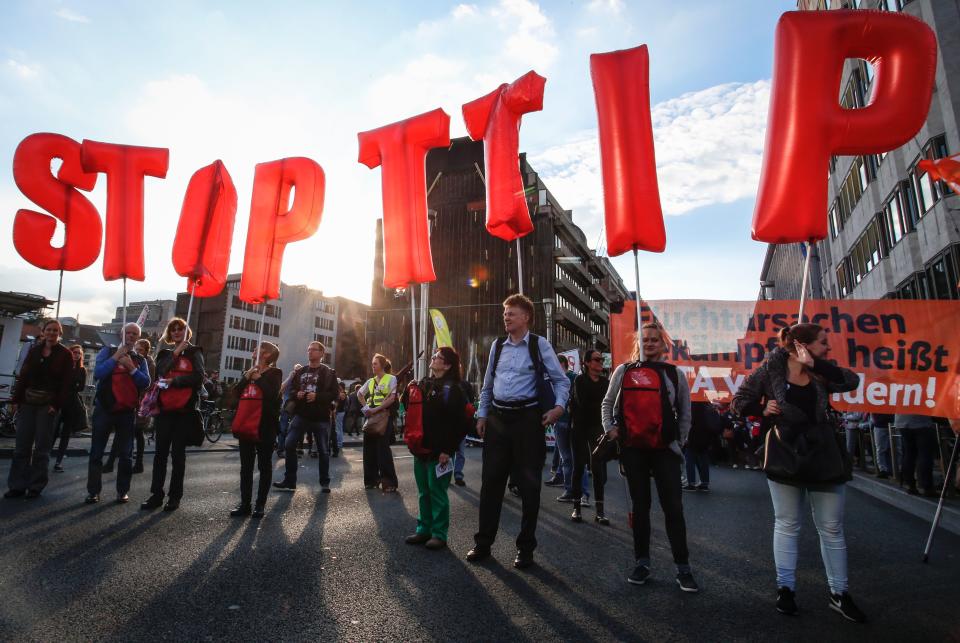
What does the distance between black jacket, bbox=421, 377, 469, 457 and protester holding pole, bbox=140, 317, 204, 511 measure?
2.73 m

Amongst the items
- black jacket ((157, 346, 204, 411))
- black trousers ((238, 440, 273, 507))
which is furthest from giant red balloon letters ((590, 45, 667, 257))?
black jacket ((157, 346, 204, 411))

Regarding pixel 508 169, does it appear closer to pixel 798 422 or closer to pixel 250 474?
pixel 798 422

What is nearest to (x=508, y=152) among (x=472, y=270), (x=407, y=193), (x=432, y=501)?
(x=407, y=193)

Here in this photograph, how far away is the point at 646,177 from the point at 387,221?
3.42 m

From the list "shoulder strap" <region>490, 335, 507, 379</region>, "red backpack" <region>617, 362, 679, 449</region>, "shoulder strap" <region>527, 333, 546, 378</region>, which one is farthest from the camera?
"shoulder strap" <region>490, 335, 507, 379</region>

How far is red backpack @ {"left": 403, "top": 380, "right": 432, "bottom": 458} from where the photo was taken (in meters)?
4.73

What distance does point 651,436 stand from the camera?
12.6ft

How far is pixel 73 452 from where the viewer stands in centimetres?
1041

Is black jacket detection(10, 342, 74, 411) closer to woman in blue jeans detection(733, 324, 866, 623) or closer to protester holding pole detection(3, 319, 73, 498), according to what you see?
protester holding pole detection(3, 319, 73, 498)

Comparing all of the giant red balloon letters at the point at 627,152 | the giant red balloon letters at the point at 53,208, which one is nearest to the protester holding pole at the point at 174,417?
the giant red balloon letters at the point at 53,208

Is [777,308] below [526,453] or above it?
above

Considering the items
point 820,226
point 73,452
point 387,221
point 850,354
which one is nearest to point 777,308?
point 850,354

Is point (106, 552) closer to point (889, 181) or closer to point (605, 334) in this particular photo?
point (889, 181)

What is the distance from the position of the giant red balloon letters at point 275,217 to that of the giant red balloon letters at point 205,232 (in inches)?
15.1
